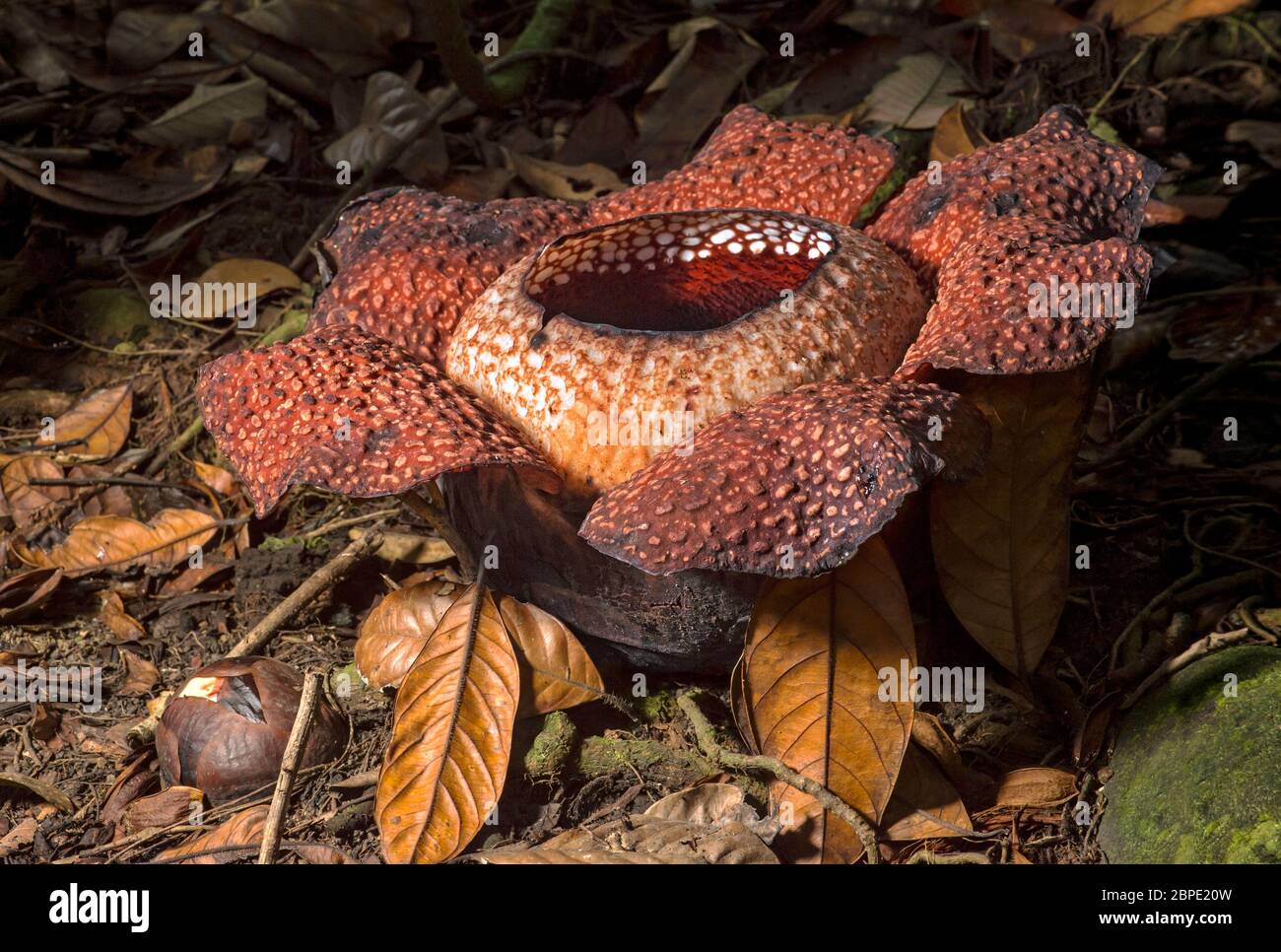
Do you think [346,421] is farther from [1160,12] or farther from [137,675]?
[1160,12]

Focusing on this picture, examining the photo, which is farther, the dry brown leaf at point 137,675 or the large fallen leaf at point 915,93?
the large fallen leaf at point 915,93

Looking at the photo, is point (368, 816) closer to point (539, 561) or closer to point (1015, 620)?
point (539, 561)

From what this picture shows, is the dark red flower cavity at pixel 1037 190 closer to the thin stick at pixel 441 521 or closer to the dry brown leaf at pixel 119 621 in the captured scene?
the thin stick at pixel 441 521

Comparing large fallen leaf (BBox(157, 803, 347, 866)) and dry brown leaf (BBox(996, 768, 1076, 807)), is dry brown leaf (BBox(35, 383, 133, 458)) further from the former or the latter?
dry brown leaf (BBox(996, 768, 1076, 807))

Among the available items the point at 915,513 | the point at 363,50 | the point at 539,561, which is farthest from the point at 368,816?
the point at 363,50

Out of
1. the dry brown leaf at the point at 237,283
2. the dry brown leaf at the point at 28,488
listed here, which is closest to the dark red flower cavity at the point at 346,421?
the dry brown leaf at the point at 28,488

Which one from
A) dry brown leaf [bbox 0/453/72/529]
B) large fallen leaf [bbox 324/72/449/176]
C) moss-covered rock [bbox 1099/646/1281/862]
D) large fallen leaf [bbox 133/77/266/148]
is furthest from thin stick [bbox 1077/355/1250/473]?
large fallen leaf [bbox 133/77/266/148]
